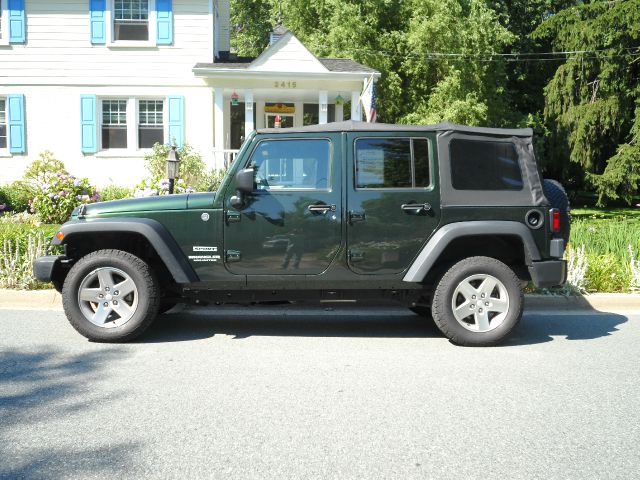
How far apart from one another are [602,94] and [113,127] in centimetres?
1699

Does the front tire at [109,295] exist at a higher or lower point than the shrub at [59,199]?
lower

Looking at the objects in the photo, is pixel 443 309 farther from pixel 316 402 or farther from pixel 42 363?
pixel 42 363

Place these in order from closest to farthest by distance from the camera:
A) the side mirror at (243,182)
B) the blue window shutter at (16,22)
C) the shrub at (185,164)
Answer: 1. the side mirror at (243,182)
2. the shrub at (185,164)
3. the blue window shutter at (16,22)

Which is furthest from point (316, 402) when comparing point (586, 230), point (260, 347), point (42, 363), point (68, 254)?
point (586, 230)

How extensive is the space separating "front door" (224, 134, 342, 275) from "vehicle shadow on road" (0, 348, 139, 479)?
141 cm

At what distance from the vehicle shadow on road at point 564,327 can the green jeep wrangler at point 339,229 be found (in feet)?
2.15

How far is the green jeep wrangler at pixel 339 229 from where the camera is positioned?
592 cm

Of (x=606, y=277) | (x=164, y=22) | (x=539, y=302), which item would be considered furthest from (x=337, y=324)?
(x=164, y=22)

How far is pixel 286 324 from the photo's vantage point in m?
7.03

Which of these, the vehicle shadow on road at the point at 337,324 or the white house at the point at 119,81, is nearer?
the vehicle shadow on road at the point at 337,324

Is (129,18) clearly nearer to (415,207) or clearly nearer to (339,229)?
(339,229)

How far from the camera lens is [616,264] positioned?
28.3 feet

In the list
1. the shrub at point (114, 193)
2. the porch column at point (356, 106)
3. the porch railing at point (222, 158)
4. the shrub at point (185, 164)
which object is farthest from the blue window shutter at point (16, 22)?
the porch column at point (356, 106)

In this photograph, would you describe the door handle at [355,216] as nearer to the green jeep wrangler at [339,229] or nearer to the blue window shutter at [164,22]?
the green jeep wrangler at [339,229]
